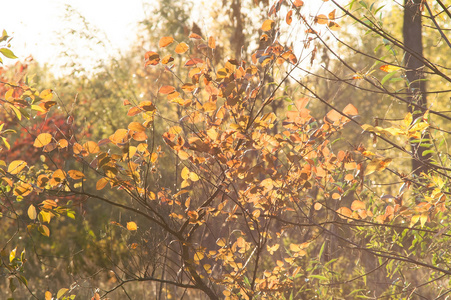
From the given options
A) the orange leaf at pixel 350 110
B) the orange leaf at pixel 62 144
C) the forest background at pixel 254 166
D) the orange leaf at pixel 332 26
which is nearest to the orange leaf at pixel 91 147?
the forest background at pixel 254 166

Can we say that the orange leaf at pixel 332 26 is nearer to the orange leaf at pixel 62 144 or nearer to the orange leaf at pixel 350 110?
the orange leaf at pixel 350 110

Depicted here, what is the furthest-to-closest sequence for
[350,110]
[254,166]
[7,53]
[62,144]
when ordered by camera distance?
[254,166], [62,144], [350,110], [7,53]

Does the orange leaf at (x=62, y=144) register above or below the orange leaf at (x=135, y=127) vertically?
below

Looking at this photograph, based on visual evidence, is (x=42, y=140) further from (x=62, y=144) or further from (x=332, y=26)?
(x=332, y=26)

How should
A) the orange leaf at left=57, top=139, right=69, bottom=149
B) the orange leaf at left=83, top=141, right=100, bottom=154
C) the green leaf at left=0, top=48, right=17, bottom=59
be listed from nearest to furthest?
the green leaf at left=0, top=48, right=17, bottom=59, the orange leaf at left=83, top=141, right=100, bottom=154, the orange leaf at left=57, top=139, right=69, bottom=149

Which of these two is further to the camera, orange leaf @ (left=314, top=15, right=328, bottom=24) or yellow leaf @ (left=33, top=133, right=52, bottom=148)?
orange leaf @ (left=314, top=15, right=328, bottom=24)

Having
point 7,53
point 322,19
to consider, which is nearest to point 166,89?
point 7,53

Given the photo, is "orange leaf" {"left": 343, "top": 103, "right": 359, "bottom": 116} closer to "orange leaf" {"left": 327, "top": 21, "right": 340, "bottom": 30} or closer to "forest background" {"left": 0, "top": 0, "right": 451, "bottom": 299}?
"forest background" {"left": 0, "top": 0, "right": 451, "bottom": 299}

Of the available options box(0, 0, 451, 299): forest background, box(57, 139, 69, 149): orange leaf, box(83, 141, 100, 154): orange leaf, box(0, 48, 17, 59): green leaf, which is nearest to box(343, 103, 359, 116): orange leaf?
box(0, 0, 451, 299): forest background

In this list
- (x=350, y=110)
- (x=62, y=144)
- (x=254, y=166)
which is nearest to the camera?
(x=350, y=110)

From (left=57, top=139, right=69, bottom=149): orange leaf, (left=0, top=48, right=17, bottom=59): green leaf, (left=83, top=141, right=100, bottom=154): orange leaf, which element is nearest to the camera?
(left=0, top=48, right=17, bottom=59): green leaf

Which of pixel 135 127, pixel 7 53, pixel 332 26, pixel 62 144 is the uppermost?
pixel 332 26

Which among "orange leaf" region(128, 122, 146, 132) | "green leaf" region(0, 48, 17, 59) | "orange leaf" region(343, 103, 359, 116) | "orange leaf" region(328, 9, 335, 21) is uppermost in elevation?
"orange leaf" region(328, 9, 335, 21)

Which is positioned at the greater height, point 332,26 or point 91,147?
point 332,26
